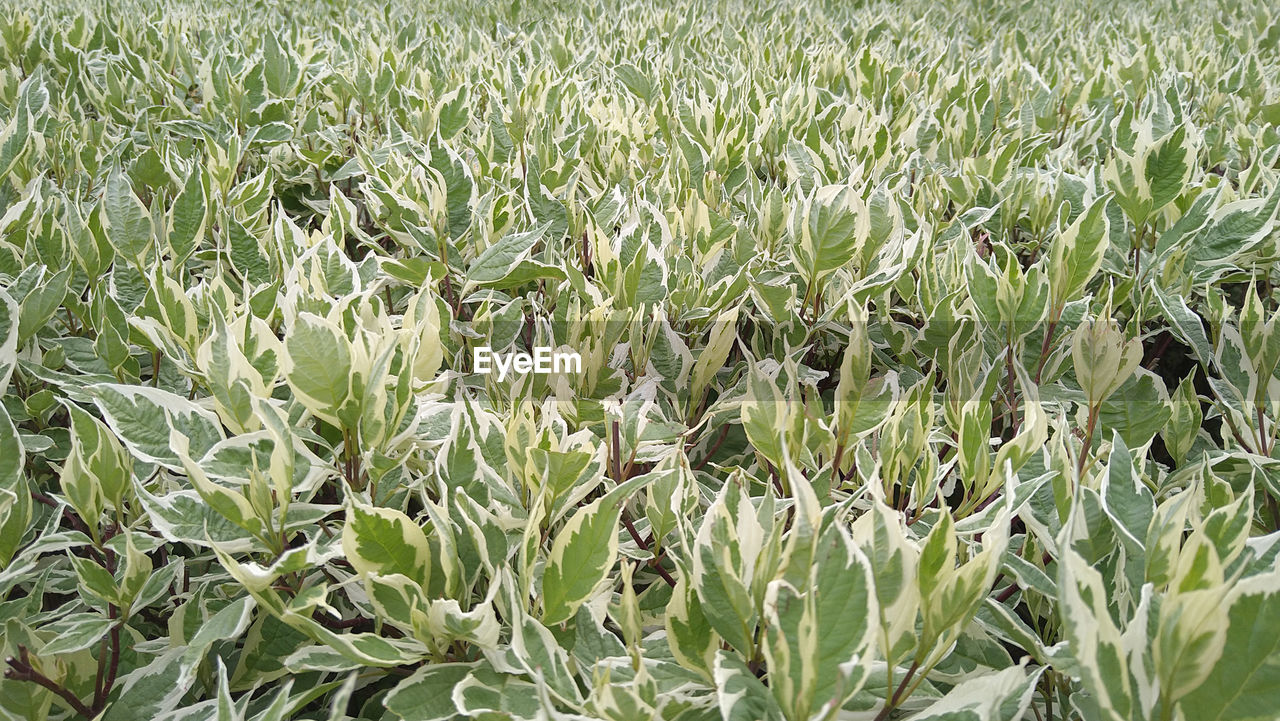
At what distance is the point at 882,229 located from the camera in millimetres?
1437

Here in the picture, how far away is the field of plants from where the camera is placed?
2.61 ft

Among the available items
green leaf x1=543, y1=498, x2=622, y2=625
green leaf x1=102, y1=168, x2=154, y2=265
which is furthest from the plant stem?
green leaf x1=102, y1=168, x2=154, y2=265

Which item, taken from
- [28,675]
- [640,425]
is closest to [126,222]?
[28,675]

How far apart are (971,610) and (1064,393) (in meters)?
0.68

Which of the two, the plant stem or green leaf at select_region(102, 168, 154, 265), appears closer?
the plant stem

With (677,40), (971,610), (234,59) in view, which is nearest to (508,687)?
(971,610)

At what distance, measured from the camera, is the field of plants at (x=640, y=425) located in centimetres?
80

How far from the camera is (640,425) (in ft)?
3.76

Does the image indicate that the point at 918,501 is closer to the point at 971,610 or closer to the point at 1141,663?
the point at 971,610

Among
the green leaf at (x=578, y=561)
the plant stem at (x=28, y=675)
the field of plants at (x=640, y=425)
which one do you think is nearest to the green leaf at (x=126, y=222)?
the field of plants at (x=640, y=425)

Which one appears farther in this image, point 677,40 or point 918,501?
point 677,40

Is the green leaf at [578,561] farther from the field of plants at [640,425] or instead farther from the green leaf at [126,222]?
the green leaf at [126,222]

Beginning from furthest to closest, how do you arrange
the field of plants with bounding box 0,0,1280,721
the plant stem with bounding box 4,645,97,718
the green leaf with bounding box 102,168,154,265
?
1. the green leaf with bounding box 102,168,154,265
2. the plant stem with bounding box 4,645,97,718
3. the field of plants with bounding box 0,0,1280,721

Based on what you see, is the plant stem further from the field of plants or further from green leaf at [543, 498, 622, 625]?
green leaf at [543, 498, 622, 625]
